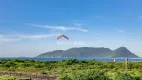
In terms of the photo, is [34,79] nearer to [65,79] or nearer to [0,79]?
[0,79]

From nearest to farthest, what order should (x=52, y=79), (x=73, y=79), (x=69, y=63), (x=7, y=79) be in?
(x=73, y=79) < (x=7, y=79) < (x=52, y=79) < (x=69, y=63)

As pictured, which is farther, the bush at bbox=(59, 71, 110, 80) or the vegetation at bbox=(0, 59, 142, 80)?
the vegetation at bbox=(0, 59, 142, 80)

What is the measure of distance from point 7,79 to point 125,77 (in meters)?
11.3

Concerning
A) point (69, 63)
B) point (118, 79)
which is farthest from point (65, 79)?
point (69, 63)

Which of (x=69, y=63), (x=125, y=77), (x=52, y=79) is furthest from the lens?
(x=69, y=63)

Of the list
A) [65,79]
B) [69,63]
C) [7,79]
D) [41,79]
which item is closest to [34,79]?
[41,79]

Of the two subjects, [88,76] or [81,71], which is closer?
[88,76]

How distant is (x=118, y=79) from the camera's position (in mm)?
Result: 18281

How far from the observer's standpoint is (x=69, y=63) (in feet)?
181

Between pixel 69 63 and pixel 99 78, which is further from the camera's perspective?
pixel 69 63

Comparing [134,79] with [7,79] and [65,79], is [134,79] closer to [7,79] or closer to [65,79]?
[65,79]

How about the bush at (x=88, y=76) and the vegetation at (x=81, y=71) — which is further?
the vegetation at (x=81, y=71)

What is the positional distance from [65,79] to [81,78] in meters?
1.17

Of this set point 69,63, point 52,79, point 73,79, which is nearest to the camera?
point 73,79
